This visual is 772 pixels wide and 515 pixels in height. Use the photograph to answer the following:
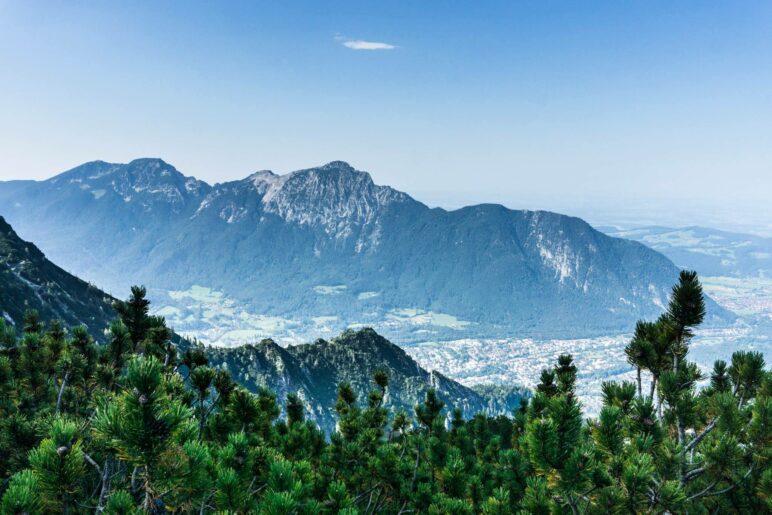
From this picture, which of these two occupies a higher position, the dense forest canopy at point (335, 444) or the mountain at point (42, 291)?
the dense forest canopy at point (335, 444)

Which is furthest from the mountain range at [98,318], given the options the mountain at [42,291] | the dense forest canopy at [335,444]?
the dense forest canopy at [335,444]

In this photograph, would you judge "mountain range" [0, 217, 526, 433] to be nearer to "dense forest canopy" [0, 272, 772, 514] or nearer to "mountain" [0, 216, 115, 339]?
"mountain" [0, 216, 115, 339]

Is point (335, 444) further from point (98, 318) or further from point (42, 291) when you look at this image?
point (98, 318)

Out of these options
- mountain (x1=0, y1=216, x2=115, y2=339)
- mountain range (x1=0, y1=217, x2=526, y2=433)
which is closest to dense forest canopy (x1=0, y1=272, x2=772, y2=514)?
mountain range (x1=0, y1=217, x2=526, y2=433)

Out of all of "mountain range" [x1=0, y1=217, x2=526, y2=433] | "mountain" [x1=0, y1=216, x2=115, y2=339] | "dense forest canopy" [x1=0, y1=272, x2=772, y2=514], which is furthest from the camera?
"mountain range" [x1=0, y1=217, x2=526, y2=433]

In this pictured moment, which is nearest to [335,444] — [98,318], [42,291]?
[42,291]

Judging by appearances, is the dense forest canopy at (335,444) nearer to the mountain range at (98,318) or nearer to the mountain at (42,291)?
the mountain range at (98,318)
